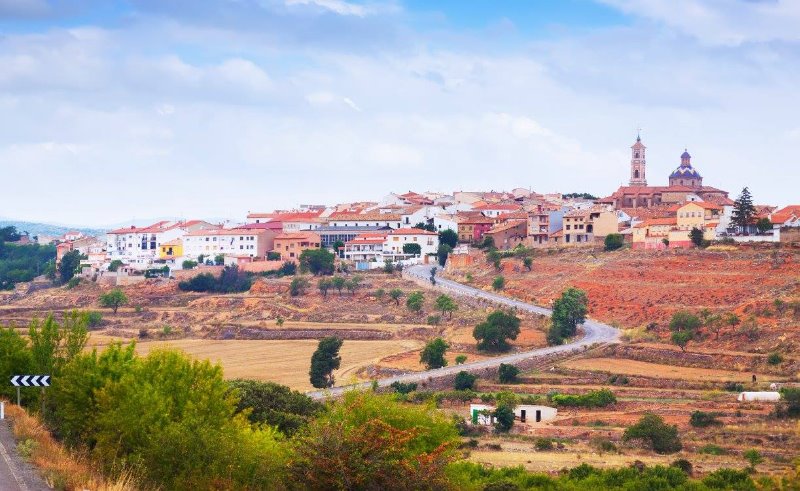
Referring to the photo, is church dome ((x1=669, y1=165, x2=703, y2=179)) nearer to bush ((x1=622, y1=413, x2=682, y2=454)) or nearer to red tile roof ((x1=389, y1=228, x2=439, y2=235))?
red tile roof ((x1=389, y1=228, x2=439, y2=235))

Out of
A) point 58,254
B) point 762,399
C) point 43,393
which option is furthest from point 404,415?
point 58,254

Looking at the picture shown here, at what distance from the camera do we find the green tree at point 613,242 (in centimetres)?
7506

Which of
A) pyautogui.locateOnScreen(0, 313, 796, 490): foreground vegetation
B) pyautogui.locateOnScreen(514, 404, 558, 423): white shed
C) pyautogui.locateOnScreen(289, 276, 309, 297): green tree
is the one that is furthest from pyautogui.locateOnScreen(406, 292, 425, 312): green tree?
pyautogui.locateOnScreen(0, 313, 796, 490): foreground vegetation

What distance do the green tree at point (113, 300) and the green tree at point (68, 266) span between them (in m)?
15.0

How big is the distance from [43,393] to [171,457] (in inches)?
251

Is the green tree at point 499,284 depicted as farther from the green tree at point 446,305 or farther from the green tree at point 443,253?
the green tree at point 443,253

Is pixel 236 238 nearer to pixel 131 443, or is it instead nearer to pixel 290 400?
pixel 290 400

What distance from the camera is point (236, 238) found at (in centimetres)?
9731

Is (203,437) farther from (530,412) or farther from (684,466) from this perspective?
(530,412)

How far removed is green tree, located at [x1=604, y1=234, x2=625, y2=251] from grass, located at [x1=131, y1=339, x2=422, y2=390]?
1771cm

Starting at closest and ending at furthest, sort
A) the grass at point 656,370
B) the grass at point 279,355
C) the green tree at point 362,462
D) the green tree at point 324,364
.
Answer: the green tree at point 362,462, the grass at point 656,370, the green tree at point 324,364, the grass at point 279,355

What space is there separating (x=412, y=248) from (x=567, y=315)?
3255 cm

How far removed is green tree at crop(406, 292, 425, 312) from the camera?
7082cm

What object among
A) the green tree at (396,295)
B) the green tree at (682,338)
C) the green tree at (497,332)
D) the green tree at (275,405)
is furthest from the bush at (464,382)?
the green tree at (396,295)
